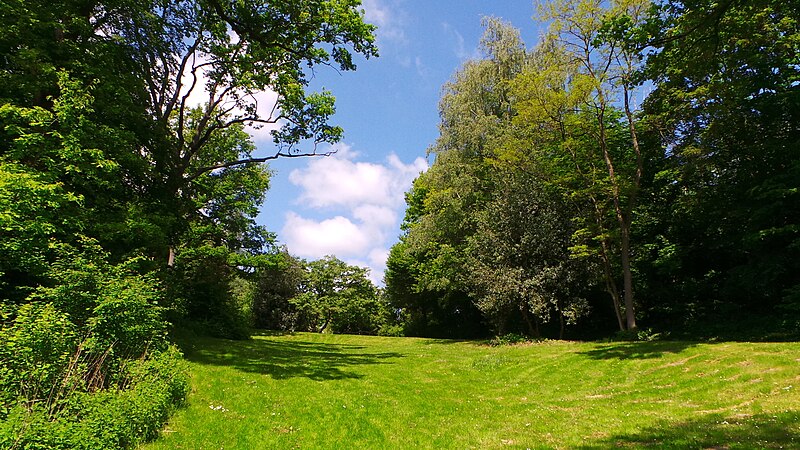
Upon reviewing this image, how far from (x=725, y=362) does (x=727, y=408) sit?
18.1 feet

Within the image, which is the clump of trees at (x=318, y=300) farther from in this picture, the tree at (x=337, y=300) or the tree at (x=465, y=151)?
the tree at (x=465, y=151)

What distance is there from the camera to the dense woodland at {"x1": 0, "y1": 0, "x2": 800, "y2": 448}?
10.4m

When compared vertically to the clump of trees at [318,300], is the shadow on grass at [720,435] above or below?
below

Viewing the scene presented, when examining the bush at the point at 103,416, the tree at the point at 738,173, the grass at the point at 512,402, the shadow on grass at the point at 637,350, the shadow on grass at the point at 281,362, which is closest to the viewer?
the bush at the point at 103,416

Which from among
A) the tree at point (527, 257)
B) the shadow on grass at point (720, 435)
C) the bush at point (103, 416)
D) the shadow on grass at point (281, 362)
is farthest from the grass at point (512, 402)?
the tree at point (527, 257)

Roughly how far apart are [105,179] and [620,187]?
90.0 feet

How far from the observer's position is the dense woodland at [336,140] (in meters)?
10.4

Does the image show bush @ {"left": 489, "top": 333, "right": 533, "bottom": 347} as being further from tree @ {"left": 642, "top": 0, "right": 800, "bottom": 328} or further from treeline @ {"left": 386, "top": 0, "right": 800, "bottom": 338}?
tree @ {"left": 642, "top": 0, "right": 800, "bottom": 328}

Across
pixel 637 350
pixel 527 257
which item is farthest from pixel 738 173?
pixel 527 257

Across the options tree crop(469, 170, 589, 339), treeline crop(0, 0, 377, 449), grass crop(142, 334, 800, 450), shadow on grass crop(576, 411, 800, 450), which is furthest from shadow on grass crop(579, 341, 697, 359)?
treeline crop(0, 0, 377, 449)

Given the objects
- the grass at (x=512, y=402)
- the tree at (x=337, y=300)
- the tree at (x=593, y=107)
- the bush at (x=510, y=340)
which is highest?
the tree at (x=593, y=107)

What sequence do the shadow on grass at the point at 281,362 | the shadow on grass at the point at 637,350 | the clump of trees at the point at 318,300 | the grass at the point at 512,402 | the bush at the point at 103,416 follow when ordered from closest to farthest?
the bush at the point at 103,416 → the grass at the point at 512,402 → the shadow on grass at the point at 281,362 → the shadow on grass at the point at 637,350 → the clump of trees at the point at 318,300

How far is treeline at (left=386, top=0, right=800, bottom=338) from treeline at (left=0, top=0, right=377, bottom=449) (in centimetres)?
1375

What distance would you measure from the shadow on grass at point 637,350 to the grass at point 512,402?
66 millimetres
